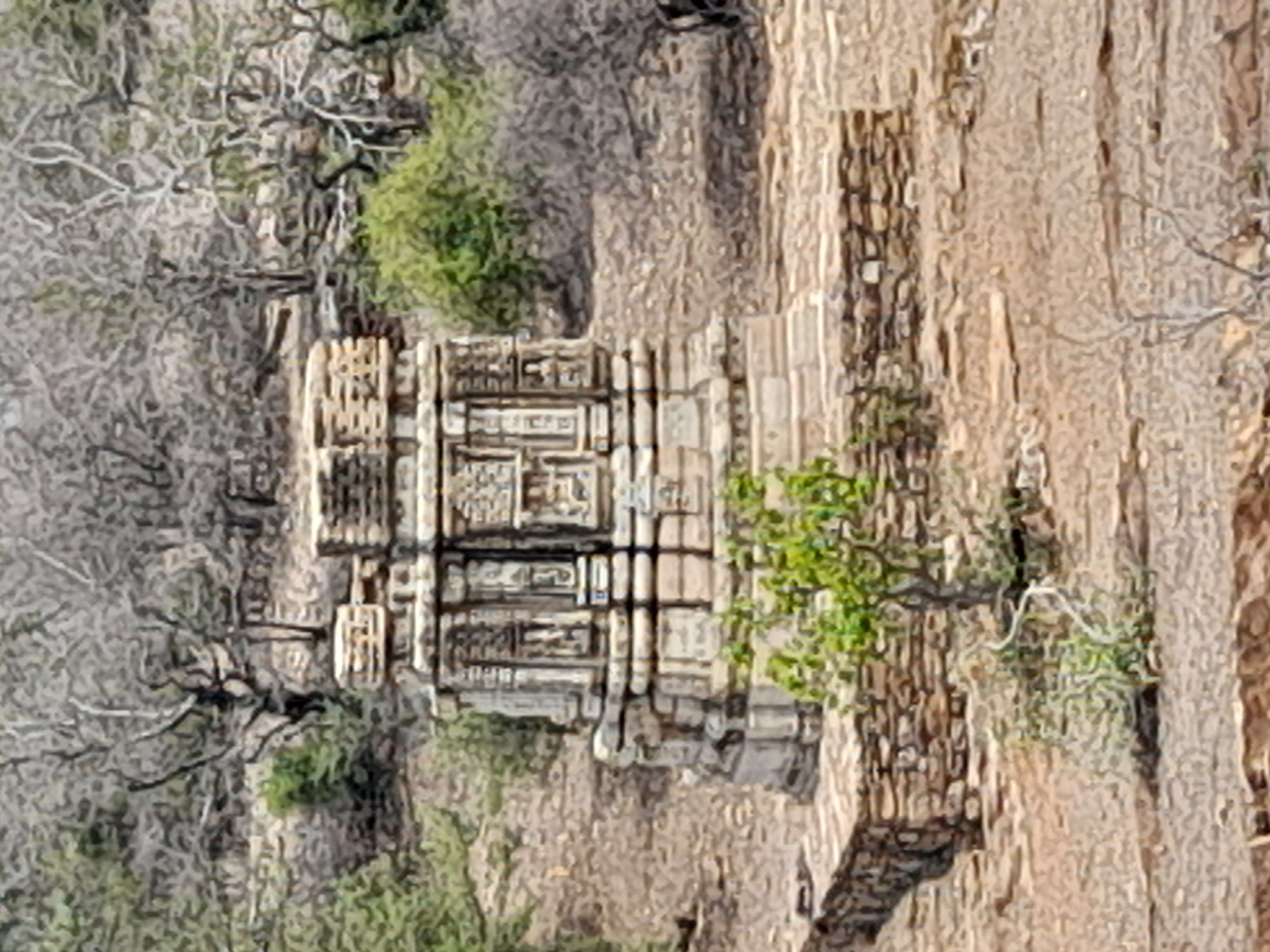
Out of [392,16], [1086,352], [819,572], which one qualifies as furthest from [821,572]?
[392,16]

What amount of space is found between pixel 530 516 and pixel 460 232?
5315mm

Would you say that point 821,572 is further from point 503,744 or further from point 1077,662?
point 503,744

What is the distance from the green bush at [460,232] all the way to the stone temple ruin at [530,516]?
15.1 feet

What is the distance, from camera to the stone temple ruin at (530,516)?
1081 centimetres

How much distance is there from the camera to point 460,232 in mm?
15836

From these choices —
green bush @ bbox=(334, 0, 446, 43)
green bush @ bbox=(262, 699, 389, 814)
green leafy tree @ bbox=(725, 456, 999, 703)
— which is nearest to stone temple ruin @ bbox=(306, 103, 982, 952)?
green leafy tree @ bbox=(725, 456, 999, 703)

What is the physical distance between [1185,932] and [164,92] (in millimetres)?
12010

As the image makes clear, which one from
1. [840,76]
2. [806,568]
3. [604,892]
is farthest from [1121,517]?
[604,892]

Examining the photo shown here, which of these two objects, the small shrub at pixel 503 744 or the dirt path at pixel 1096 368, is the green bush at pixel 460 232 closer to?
the small shrub at pixel 503 744

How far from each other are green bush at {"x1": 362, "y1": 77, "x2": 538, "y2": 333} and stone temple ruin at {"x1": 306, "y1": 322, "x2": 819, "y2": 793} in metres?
4.61

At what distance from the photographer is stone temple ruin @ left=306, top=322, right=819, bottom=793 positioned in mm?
10812

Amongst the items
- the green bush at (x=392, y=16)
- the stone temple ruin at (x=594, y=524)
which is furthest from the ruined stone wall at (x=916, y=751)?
the green bush at (x=392, y=16)

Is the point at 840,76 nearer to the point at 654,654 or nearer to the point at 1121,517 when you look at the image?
the point at 654,654

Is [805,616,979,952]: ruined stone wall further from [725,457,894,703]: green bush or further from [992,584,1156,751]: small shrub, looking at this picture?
[992,584,1156,751]: small shrub
